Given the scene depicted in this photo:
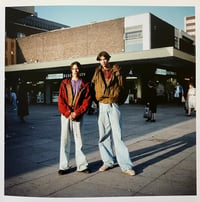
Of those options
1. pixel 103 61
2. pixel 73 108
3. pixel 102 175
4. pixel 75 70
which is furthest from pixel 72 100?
pixel 102 175

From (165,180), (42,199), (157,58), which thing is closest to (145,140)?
(165,180)

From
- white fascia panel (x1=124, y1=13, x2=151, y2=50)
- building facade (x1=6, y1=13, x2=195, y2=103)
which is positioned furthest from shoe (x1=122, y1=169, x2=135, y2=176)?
white fascia panel (x1=124, y1=13, x2=151, y2=50)

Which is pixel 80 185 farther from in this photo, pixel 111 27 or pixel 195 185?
pixel 111 27

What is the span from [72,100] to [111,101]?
47 cm

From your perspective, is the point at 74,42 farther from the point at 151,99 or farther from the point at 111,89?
the point at 111,89

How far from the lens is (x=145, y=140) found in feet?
16.9

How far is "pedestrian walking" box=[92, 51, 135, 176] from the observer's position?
313cm

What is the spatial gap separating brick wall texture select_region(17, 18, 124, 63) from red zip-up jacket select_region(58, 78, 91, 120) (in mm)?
14339

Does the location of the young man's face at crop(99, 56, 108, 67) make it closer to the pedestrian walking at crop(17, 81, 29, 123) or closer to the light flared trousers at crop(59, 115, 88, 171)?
the light flared trousers at crop(59, 115, 88, 171)

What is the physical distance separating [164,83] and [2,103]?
1636 cm

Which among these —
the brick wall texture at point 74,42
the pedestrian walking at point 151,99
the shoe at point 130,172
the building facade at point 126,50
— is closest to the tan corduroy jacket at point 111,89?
the shoe at point 130,172

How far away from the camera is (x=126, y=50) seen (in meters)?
16.6

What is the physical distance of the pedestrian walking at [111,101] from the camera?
10.3ft

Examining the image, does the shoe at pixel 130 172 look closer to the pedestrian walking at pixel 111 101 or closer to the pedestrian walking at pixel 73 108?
the pedestrian walking at pixel 111 101
